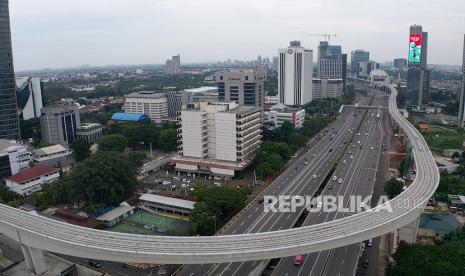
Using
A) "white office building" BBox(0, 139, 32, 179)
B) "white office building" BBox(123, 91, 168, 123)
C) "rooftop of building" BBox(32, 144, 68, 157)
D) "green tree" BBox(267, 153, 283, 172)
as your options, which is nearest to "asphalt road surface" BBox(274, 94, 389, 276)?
"green tree" BBox(267, 153, 283, 172)

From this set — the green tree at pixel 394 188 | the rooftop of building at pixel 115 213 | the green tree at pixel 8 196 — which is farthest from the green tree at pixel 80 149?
the green tree at pixel 394 188

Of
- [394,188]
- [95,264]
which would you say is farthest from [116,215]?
[394,188]

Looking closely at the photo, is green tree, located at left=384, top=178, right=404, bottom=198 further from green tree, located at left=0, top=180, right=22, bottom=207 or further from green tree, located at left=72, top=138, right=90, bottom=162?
green tree, located at left=72, top=138, right=90, bottom=162

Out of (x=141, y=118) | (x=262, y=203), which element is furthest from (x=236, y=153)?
(x=141, y=118)

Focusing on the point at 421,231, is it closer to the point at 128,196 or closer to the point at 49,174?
the point at 128,196

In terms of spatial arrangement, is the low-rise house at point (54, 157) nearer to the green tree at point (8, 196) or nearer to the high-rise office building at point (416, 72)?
the green tree at point (8, 196)

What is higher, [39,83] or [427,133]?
[39,83]

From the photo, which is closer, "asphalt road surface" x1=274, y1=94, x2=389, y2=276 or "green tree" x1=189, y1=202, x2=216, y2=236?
"asphalt road surface" x1=274, y1=94, x2=389, y2=276
